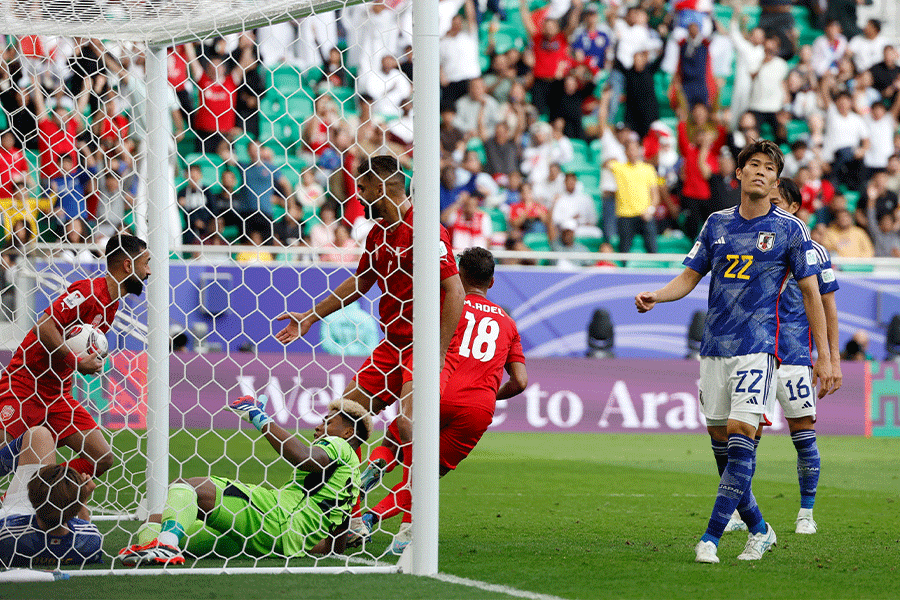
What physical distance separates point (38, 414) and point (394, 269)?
1.96 metres

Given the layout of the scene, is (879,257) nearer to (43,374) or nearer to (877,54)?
(877,54)

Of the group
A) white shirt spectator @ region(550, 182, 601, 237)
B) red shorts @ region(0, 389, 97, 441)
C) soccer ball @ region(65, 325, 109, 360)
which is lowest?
red shorts @ region(0, 389, 97, 441)

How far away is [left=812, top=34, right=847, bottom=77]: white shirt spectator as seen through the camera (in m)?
16.0

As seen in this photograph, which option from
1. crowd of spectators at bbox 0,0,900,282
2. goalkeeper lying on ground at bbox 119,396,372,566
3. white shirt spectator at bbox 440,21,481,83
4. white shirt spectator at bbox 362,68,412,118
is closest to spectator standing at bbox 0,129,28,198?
crowd of spectators at bbox 0,0,900,282

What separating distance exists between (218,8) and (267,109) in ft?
27.3

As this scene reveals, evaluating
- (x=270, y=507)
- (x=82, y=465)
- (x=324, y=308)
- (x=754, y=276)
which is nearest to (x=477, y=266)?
(x=324, y=308)

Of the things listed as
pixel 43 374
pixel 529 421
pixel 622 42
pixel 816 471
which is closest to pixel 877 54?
pixel 622 42

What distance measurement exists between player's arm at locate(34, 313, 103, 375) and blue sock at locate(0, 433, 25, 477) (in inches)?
19.2

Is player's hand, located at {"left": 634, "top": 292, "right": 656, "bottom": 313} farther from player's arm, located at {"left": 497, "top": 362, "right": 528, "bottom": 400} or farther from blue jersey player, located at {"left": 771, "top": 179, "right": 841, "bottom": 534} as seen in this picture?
blue jersey player, located at {"left": 771, "top": 179, "right": 841, "bottom": 534}

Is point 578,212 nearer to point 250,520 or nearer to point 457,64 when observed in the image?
Result: point 457,64

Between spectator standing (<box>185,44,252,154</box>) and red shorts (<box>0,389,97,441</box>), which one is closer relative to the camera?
red shorts (<box>0,389,97,441</box>)

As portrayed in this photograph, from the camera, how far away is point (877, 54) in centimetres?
1623

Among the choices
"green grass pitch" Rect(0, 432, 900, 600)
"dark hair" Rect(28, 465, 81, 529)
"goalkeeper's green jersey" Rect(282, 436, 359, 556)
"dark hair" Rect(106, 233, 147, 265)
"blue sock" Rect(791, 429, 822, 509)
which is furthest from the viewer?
"blue sock" Rect(791, 429, 822, 509)

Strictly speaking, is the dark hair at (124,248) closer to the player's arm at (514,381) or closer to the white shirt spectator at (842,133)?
the player's arm at (514,381)
